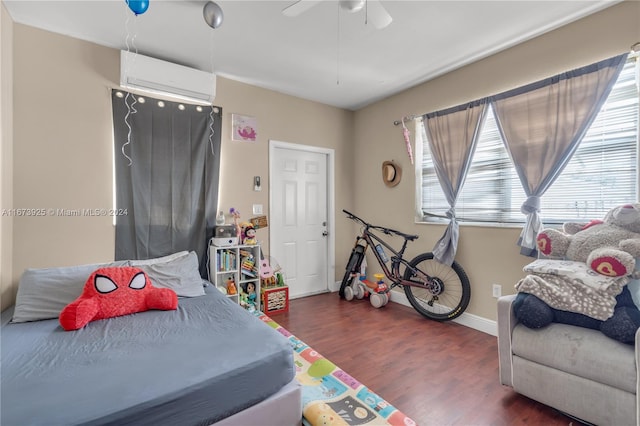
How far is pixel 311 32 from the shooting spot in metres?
2.40

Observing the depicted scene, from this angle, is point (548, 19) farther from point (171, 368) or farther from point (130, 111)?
point (130, 111)

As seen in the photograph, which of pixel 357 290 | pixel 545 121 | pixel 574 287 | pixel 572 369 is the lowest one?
pixel 357 290

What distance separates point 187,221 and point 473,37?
317 cm

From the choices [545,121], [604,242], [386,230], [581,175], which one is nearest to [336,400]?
[604,242]

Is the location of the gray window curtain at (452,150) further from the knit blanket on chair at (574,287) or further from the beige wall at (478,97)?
the knit blanket on chair at (574,287)

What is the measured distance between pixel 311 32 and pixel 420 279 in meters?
2.71

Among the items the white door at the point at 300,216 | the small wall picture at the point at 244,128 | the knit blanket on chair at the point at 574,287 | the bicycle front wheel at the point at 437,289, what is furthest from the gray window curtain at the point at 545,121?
the small wall picture at the point at 244,128

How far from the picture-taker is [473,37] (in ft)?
8.11

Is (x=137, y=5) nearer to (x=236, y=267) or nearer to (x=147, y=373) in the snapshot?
(x=147, y=373)

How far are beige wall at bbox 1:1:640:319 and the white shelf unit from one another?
0.48 m

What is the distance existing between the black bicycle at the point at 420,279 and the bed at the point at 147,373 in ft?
6.68

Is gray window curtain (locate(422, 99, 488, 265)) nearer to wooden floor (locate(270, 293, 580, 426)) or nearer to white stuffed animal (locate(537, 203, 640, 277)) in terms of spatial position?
wooden floor (locate(270, 293, 580, 426))

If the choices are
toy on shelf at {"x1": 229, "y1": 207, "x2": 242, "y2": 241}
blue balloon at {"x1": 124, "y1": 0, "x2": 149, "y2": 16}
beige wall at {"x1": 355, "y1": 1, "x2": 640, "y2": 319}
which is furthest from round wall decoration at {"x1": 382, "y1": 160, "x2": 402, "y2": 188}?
Answer: blue balloon at {"x1": 124, "y1": 0, "x2": 149, "y2": 16}

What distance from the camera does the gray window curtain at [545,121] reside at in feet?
7.08
